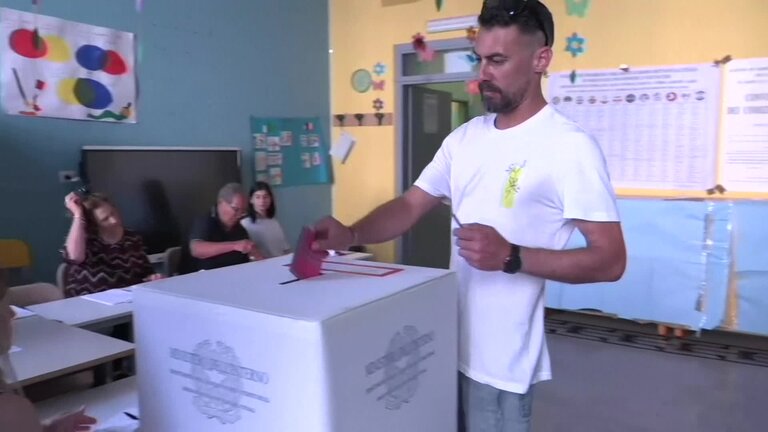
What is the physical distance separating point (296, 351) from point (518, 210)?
0.58 m

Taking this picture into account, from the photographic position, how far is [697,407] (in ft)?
9.62

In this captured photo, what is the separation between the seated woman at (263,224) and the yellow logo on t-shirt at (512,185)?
2.91 metres

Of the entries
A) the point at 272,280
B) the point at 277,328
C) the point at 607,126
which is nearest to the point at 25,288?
the point at 272,280

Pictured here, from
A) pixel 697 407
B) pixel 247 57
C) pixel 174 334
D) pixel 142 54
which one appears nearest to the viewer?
pixel 174 334

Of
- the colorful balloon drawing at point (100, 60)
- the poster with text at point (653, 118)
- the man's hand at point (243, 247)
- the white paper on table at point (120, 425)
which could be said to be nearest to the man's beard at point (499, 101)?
the white paper on table at point (120, 425)

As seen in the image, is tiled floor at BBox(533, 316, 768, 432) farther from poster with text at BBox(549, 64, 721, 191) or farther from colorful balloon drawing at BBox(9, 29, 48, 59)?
colorful balloon drawing at BBox(9, 29, 48, 59)

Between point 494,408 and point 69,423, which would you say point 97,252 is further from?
point 494,408

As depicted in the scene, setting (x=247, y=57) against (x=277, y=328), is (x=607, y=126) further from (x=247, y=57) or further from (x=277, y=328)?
(x=277, y=328)

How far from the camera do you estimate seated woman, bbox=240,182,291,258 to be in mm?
3947

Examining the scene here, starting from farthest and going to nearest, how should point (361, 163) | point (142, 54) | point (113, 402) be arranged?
point (361, 163), point (142, 54), point (113, 402)

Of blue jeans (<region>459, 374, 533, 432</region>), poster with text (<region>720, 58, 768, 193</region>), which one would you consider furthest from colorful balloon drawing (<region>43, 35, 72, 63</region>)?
poster with text (<region>720, 58, 768, 193</region>)

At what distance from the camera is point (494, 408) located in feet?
3.86

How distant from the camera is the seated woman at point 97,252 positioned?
9.59 feet

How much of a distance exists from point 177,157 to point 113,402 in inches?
99.6
